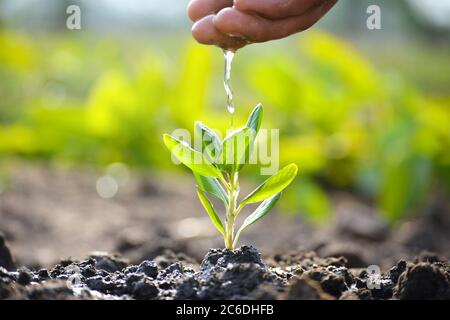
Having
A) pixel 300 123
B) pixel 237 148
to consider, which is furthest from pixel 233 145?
pixel 300 123

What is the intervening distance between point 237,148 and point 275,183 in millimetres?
77

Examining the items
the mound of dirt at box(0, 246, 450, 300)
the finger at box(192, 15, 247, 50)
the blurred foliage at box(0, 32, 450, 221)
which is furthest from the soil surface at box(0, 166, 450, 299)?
the finger at box(192, 15, 247, 50)

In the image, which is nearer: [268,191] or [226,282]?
[226,282]

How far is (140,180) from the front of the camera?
3.46 m

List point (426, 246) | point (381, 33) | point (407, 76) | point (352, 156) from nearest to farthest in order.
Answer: point (426, 246) → point (352, 156) → point (407, 76) → point (381, 33)

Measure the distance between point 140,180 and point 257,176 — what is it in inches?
28.7

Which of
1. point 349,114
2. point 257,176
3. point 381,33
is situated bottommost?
point 257,176

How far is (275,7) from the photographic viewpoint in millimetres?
1143

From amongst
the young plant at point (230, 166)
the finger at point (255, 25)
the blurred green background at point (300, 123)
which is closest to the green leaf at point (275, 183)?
the young plant at point (230, 166)

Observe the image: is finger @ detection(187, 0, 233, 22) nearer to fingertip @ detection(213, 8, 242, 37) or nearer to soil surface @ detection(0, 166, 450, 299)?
fingertip @ detection(213, 8, 242, 37)

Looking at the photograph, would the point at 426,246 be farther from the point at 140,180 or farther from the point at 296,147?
the point at 140,180

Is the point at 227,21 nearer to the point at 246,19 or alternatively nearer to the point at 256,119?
the point at 246,19

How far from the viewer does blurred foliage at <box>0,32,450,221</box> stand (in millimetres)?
2801
